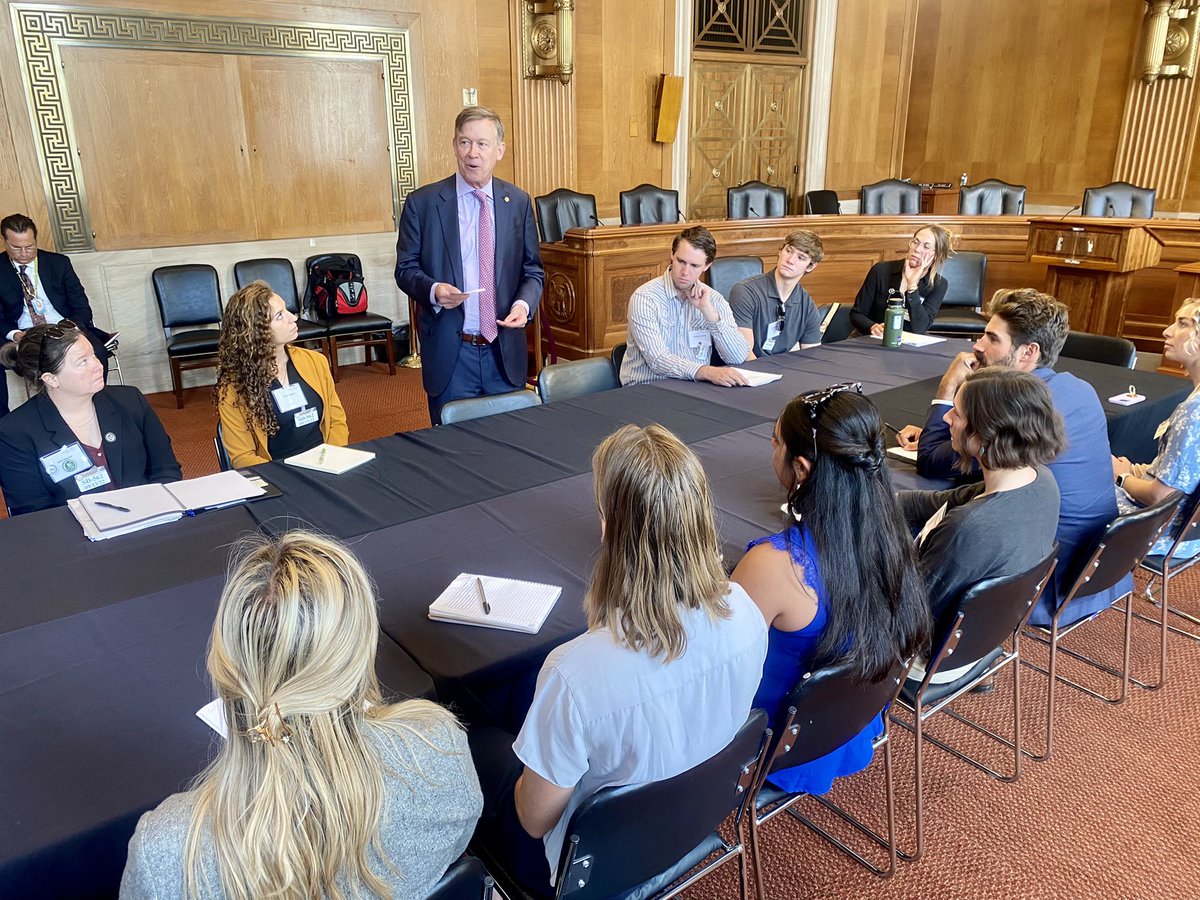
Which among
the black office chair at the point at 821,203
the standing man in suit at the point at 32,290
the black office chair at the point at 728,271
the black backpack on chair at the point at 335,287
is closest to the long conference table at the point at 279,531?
the black office chair at the point at 728,271

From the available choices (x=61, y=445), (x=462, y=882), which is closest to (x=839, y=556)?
(x=462, y=882)

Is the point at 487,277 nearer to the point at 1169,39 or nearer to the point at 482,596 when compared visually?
the point at 482,596

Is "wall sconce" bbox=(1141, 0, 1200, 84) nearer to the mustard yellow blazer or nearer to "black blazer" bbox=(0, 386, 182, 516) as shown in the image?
the mustard yellow blazer

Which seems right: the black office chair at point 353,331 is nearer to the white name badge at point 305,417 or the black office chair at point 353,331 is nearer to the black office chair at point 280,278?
the black office chair at point 280,278

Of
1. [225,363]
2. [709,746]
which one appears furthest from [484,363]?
[709,746]

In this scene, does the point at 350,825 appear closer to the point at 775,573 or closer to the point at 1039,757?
the point at 775,573

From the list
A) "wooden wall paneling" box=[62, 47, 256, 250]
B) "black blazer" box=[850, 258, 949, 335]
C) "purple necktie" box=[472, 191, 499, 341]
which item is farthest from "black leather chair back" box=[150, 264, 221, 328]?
"black blazer" box=[850, 258, 949, 335]

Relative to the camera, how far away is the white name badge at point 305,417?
2.94 m

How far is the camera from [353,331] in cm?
601

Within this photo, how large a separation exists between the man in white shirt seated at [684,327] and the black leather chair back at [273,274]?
3349mm

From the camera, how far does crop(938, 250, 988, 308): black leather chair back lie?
19.7ft

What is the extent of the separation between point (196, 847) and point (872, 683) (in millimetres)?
1183

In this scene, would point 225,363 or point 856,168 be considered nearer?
point 225,363

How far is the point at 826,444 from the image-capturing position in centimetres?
154
